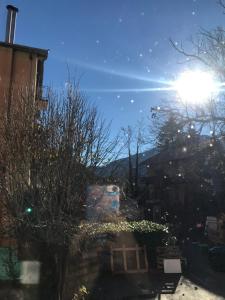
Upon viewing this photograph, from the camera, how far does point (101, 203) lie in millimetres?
10992

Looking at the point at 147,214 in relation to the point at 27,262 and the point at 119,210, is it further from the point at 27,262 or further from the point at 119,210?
the point at 27,262

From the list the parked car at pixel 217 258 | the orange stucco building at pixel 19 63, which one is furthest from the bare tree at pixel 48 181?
the parked car at pixel 217 258

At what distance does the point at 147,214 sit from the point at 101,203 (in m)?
35.8

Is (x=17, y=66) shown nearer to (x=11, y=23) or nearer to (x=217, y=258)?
(x=11, y=23)

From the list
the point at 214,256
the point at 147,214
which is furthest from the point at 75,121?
the point at 147,214

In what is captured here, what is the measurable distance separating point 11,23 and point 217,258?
13.3 m

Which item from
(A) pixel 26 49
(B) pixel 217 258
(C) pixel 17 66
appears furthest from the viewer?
(B) pixel 217 258

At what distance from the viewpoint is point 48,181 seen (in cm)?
996

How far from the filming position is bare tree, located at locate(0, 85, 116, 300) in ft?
32.2

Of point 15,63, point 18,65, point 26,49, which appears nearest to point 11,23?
point 26,49

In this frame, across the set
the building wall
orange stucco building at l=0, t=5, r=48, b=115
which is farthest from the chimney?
the building wall

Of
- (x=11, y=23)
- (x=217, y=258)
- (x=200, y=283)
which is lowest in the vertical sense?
(x=200, y=283)

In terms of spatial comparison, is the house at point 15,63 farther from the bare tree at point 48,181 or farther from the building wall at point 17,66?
the bare tree at point 48,181

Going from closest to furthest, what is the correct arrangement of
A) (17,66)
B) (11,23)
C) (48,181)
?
1. (48,181)
2. (17,66)
3. (11,23)
